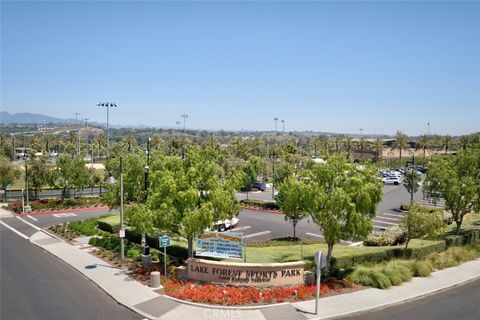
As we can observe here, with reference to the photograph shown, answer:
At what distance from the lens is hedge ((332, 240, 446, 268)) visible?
858 inches

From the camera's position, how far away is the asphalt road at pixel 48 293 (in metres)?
16.5

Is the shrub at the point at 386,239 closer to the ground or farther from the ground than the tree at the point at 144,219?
closer to the ground

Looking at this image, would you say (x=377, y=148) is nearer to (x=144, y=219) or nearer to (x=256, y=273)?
(x=256, y=273)

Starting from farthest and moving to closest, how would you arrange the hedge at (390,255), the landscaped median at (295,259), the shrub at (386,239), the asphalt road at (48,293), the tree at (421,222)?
the shrub at (386,239) → the tree at (421,222) → the hedge at (390,255) → the landscaped median at (295,259) → the asphalt road at (48,293)

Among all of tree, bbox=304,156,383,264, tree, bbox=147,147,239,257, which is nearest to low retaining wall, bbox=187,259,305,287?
tree, bbox=147,147,239,257

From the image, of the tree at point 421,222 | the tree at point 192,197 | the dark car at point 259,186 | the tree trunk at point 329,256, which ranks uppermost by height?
the tree at point 192,197

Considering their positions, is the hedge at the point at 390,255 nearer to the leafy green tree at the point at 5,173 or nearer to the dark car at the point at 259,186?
the dark car at the point at 259,186

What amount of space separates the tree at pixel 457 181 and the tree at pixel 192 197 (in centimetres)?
1625

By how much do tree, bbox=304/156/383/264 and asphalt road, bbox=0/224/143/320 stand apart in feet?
29.9

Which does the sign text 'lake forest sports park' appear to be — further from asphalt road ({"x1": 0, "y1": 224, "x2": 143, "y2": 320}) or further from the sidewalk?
asphalt road ({"x1": 0, "y1": 224, "x2": 143, "y2": 320})

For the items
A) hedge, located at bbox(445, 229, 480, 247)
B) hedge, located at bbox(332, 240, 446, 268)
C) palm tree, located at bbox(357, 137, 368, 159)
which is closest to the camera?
hedge, located at bbox(332, 240, 446, 268)

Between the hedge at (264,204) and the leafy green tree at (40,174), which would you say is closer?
the hedge at (264,204)

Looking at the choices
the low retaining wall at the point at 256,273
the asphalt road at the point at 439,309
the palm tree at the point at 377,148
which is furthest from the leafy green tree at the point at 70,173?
the palm tree at the point at 377,148

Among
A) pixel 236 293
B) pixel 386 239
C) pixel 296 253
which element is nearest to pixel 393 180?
pixel 386 239
